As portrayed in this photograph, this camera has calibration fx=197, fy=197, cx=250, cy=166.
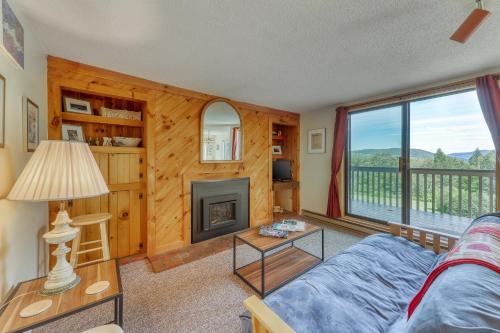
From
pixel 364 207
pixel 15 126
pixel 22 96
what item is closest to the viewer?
pixel 15 126

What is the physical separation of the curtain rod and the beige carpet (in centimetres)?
299

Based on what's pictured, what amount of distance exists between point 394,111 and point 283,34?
244 cm

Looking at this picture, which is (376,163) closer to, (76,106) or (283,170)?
(283,170)

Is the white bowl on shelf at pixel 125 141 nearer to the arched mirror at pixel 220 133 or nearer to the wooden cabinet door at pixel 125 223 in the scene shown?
the wooden cabinet door at pixel 125 223

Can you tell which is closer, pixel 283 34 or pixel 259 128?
pixel 283 34

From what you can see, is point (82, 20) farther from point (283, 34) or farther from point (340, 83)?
point (340, 83)

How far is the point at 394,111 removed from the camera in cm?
303

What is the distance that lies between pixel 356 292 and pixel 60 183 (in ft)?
5.75

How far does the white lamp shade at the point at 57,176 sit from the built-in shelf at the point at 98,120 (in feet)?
4.84

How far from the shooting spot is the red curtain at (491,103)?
2117mm

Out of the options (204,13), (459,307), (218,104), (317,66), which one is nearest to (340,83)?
(317,66)

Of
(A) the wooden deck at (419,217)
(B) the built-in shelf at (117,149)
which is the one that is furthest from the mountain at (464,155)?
(B) the built-in shelf at (117,149)

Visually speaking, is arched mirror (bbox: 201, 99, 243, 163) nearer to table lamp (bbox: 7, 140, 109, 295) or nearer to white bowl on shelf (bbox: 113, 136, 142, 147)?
white bowl on shelf (bbox: 113, 136, 142, 147)

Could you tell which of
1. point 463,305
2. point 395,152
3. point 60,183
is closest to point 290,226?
point 463,305
